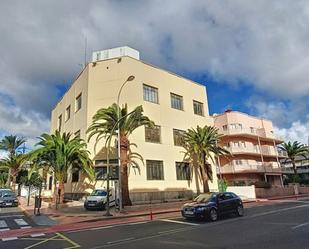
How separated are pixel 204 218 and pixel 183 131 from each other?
2113 centimetres

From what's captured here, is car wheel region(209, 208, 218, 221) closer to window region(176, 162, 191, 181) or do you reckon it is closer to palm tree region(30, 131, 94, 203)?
palm tree region(30, 131, 94, 203)

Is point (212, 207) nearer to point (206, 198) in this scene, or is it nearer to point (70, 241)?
point (206, 198)

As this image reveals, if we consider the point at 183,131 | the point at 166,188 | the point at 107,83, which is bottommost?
the point at 166,188

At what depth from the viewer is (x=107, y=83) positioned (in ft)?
104

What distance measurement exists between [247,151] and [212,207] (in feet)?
107

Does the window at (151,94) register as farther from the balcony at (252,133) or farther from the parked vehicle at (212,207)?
the parked vehicle at (212,207)

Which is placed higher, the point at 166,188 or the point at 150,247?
the point at 166,188

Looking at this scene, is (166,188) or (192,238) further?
(166,188)

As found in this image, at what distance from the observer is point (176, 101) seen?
36750mm

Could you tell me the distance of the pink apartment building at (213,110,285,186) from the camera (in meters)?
44.9

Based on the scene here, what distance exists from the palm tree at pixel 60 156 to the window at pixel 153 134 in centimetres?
761

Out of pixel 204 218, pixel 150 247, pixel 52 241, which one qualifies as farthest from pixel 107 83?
pixel 150 247

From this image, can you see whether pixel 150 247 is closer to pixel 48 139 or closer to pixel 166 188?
pixel 48 139

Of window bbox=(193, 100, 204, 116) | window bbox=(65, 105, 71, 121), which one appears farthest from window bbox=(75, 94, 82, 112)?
window bbox=(193, 100, 204, 116)
